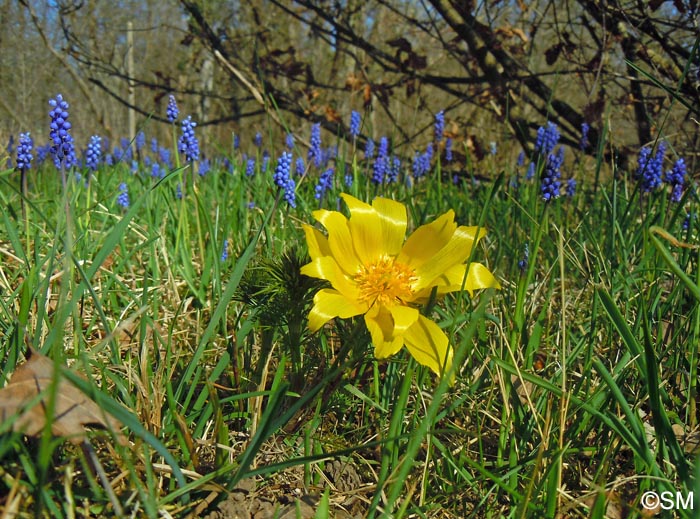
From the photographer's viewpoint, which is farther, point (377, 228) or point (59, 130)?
point (59, 130)

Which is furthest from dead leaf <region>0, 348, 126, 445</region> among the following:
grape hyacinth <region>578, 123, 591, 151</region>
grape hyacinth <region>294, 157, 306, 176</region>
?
→ grape hyacinth <region>578, 123, 591, 151</region>

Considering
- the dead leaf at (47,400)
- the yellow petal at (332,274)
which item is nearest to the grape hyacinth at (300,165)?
the yellow petal at (332,274)

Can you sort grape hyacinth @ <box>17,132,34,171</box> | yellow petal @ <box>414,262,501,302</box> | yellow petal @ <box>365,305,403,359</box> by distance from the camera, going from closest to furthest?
yellow petal @ <box>365,305,403,359</box>
yellow petal @ <box>414,262,501,302</box>
grape hyacinth @ <box>17,132,34,171</box>

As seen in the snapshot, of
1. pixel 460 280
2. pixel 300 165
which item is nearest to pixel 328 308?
pixel 460 280

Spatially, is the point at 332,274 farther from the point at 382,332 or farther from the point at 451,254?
the point at 451,254

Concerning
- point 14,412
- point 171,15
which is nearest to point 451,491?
point 14,412

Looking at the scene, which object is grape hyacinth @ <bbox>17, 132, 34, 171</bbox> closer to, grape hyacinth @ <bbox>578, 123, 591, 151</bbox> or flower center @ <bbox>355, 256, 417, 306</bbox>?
flower center @ <bbox>355, 256, 417, 306</bbox>
